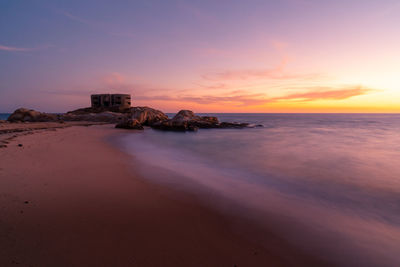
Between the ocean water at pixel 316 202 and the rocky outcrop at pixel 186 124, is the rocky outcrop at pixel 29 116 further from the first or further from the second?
the ocean water at pixel 316 202

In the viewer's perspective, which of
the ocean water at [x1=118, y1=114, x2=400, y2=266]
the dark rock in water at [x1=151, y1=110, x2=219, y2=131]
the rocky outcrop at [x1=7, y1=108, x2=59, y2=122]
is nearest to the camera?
the ocean water at [x1=118, y1=114, x2=400, y2=266]

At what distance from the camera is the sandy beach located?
255 cm

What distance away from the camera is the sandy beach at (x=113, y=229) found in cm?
255

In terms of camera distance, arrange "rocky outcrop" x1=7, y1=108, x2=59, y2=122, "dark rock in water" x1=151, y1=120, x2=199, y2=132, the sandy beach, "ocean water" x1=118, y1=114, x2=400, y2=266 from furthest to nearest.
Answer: "rocky outcrop" x1=7, y1=108, x2=59, y2=122 → "dark rock in water" x1=151, y1=120, x2=199, y2=132 → "ocean water" x1=118, y1=114, x2=400, y2=266 → the sandy beach

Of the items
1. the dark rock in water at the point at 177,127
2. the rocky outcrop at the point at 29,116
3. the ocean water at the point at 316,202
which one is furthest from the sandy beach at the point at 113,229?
the rocky outcrop at the point at 29,116

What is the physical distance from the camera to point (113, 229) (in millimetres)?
3158

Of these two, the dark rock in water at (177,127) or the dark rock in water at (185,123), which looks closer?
the dark rock in water at (177,127)

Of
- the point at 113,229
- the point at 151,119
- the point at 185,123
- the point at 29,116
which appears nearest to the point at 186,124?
the point at 185,123

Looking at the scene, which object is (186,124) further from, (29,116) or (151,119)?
(29,116)

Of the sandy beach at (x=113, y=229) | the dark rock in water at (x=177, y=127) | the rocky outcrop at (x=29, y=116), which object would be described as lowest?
the sandy beach at (x=113, y=229)

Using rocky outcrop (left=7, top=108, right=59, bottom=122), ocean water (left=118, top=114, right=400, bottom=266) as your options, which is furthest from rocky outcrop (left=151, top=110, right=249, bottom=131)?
rocky outcrop (left=7, top=108, right=59, bottom=122)

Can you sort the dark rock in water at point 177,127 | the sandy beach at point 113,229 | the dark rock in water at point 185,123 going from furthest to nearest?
the dark rock in water at point 185,123, the dark rock in water at point 177,127, the sandy beach at point 113,229

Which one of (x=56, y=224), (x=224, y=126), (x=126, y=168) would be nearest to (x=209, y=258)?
(x=56, y=224)

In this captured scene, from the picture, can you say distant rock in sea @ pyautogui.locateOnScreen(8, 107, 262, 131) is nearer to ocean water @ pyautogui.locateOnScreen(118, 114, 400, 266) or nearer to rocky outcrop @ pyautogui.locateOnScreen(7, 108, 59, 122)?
rocky outcrop @ pyautogui.locateOnScreen(7, 108, 59, 122)
